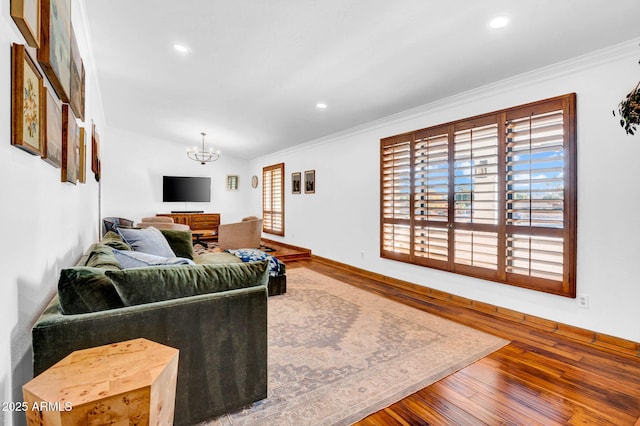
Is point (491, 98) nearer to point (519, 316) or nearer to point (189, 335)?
point (519, 316)

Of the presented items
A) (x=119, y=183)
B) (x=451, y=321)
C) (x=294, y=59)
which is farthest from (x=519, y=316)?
(x=119, y=183)

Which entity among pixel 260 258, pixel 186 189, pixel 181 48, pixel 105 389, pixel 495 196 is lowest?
pixel 260 258

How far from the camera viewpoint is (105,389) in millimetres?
848

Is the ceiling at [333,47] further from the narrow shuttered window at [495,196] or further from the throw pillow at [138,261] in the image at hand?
the throw pillow at [138,261]

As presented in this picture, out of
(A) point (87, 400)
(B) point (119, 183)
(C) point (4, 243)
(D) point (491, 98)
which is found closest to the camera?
(A) point (87, 400)

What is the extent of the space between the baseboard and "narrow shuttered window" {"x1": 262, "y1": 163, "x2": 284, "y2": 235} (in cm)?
369

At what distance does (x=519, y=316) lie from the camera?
3113 mm

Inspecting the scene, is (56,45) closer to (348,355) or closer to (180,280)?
(180,280)

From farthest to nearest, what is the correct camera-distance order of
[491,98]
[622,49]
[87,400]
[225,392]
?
[491,98], [622,49], [225,392], [87,400]

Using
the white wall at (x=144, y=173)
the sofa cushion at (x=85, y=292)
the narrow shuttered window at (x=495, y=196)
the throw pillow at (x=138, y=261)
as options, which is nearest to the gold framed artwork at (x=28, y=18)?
the sofa cushion at (x=85, y=292)

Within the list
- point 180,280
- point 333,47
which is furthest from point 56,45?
point 333,47

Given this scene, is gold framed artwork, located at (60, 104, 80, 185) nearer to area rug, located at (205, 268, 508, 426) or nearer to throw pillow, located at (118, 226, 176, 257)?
throw pillow, located at (118, 226, 176, 257)

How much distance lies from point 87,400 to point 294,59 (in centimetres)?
313

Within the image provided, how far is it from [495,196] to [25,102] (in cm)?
369
